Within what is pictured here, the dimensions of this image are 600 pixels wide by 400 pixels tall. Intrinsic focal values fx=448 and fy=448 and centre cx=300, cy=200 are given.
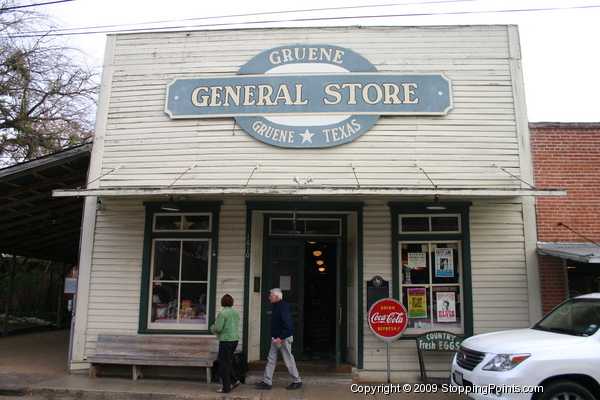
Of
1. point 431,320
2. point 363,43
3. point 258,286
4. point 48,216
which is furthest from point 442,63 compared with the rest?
point 48,216

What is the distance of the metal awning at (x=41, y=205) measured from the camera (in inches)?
359

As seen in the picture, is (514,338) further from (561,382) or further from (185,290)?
(185,290)

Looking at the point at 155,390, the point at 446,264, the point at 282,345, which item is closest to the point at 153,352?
the point at 155,390

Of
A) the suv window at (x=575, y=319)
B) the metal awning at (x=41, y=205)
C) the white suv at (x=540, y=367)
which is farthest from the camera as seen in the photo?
the metal awning at (x=41, y=205)

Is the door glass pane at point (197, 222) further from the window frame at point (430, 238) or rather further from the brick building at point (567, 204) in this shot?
the brick building at point (567, 204)

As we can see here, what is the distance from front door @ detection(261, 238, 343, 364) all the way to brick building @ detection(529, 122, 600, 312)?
12.9 feet

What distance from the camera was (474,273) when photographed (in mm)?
8367

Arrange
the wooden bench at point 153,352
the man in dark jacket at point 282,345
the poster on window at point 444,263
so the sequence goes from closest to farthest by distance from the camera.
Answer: the man in dark jacket at point 282,345 < the wooden bench at point 153,352 < the poster on window at point 444,263

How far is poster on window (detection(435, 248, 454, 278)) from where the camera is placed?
8562 mm

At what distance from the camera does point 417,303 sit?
8492mm

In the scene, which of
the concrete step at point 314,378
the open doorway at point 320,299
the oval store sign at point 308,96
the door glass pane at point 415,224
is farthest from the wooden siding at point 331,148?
the concrete step at point 314,378

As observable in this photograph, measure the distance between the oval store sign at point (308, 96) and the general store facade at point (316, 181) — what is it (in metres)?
0.03

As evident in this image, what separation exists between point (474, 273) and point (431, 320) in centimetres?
119

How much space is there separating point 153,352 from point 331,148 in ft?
16.6
